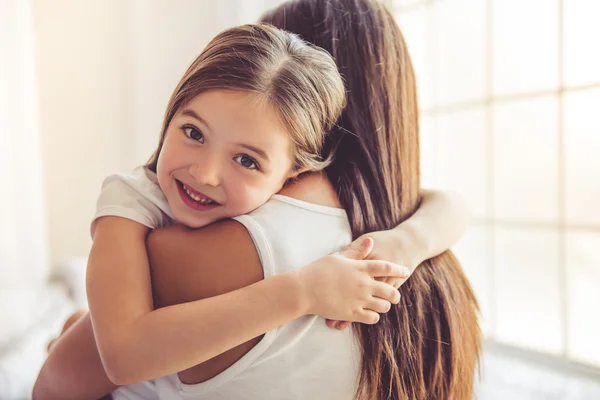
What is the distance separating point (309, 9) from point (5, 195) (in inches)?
18.6

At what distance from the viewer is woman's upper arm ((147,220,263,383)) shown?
51cm

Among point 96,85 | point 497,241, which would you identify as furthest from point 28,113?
point 497,241

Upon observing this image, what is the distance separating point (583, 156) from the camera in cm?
75

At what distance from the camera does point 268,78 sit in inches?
20.9

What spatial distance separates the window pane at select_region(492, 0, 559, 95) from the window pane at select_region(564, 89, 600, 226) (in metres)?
0.06

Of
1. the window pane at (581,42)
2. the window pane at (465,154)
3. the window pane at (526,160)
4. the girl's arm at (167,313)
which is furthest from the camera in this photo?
the window pane at (465,154)

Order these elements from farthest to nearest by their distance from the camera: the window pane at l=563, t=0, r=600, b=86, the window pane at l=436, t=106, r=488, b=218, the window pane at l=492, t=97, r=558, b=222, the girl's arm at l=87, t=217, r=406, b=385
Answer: the window pane at l=436, t=106, r=488, b=218 < the window pane at l=492, t=97, r=558, b=222 < the window pane at l=563, t=0, r=600, b=86 < the girl's arm at l=87, t=217, r=406, b=385

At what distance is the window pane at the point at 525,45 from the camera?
762 millimetres

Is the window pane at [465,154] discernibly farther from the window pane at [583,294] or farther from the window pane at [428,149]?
the window pane at [583,294]

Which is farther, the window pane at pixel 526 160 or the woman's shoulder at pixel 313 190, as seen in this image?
the window pane at pixel 526 160

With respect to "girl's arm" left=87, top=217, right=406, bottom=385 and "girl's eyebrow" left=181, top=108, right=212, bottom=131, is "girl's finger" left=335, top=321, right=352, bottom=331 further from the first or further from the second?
"girl's eyebrow" left=181, top=108, right=212, bottom=131

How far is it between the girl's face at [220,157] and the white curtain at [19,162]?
0.28 meters

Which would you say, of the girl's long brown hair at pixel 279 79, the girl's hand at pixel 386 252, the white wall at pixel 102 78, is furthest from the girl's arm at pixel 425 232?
the white wall at pixel 102 78

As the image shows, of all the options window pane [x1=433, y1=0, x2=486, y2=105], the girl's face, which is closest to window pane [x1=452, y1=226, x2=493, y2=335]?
window pane [x1=433, y1=0, x2=486, y2=105]
